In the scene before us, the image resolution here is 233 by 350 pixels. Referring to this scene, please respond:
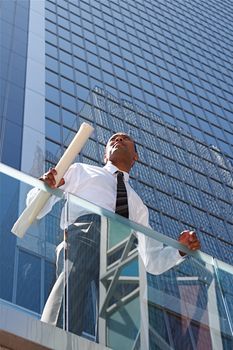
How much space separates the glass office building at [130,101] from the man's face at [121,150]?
33.8 feet

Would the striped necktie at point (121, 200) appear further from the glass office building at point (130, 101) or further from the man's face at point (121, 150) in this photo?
the glass office building at point (130, 101)

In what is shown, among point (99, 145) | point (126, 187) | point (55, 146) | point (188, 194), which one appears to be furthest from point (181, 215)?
point (126, 187)

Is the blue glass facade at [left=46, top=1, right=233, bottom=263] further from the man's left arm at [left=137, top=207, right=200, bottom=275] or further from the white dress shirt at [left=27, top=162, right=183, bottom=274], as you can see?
the man's left arm at [left=137, top=207, right=200, bottom=275]

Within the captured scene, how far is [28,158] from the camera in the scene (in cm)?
1578

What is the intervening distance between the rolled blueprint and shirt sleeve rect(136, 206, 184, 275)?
1.94 feet

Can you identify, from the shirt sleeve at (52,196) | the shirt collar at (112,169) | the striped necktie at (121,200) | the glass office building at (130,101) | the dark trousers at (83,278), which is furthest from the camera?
the glass office building at (130,101)

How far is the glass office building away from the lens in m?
19.2

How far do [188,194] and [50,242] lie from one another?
21708 mm

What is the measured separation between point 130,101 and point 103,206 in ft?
78.1

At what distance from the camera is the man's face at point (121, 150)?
4906 millimetres

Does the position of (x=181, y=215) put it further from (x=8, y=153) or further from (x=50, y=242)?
(x=50, y=242)

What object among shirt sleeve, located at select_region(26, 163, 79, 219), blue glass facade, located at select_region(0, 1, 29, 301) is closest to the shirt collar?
shirt sleeve, located at select_region(26, 163, 79, 219)

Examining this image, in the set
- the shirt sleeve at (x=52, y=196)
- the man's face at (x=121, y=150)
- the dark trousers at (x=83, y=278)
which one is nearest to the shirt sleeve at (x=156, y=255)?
the dark trousers at (x=83, y=278)

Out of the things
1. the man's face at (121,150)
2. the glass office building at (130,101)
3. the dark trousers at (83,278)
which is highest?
the glass office building at (130,101)
